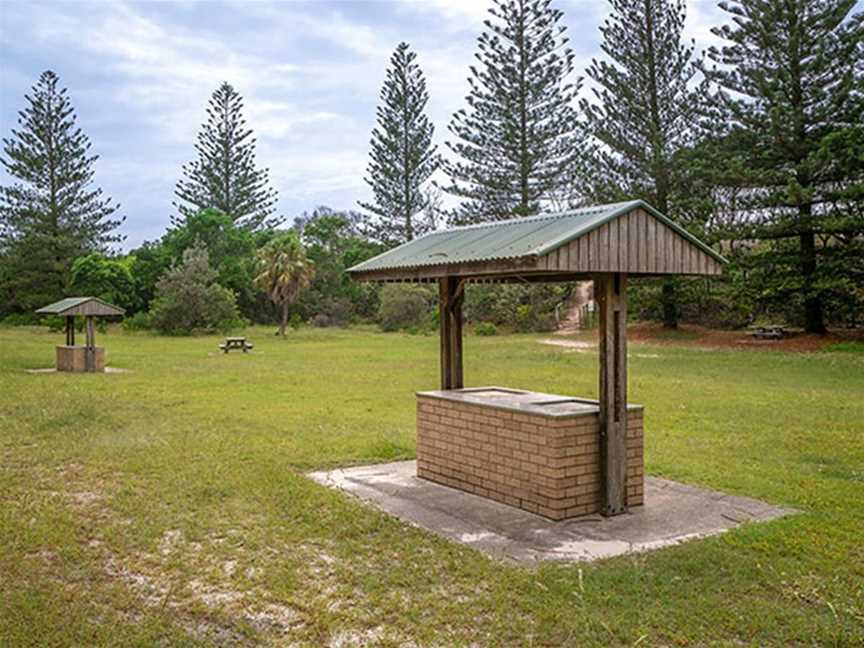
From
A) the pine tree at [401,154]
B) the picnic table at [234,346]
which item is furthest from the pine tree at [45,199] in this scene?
the picnic table at [234,346]

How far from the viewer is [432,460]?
586cm

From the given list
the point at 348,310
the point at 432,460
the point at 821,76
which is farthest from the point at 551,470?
the point at 348,310

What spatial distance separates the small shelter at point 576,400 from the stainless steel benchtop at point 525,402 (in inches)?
0.5

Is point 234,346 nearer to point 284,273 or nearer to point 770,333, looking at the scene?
point 284,273

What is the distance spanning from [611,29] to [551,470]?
2407 cm

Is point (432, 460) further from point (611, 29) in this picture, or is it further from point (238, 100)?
point (238, 100)

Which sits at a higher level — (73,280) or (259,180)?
(259,180)

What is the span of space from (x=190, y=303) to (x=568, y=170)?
50.5ft

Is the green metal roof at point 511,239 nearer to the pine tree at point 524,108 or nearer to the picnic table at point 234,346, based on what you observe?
the picnic table at point 234,346

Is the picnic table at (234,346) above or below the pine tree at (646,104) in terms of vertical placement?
below

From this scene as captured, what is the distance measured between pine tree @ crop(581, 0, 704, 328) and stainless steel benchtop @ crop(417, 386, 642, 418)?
64.2 feet

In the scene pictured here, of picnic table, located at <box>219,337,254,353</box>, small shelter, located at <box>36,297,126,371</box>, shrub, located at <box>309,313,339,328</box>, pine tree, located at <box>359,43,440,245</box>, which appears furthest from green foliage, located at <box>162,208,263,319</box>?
small shelter, located at <box>36,297,126,371</box>

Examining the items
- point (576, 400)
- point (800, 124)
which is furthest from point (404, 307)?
point (576, 400)

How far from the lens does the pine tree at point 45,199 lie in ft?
116
